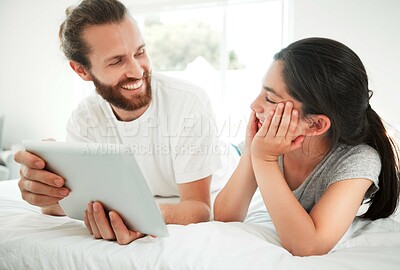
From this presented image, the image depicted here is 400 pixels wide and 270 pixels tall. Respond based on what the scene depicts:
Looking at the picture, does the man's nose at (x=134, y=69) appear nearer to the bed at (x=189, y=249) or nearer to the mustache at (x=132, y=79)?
the mustache at (x=132, y=79)

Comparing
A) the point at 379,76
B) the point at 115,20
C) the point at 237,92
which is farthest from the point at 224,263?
the point at 237,92

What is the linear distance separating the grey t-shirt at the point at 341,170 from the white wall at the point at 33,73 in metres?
4.13

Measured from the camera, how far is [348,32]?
348 centimetres

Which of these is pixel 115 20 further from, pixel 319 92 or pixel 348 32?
pixel 348 32

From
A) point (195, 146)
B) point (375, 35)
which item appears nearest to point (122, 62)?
point (195, 146)

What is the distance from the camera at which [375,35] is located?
3418 millimetres

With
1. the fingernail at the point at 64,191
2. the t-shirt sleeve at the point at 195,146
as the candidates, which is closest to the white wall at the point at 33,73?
the t-shirt sleeve at the point at 195,146

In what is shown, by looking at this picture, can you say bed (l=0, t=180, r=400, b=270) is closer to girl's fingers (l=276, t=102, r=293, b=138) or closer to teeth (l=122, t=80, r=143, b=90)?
girl's fingers (l=276, t=102, r=293, b=138)

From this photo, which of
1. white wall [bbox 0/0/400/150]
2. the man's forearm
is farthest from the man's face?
white wall [bbox 0/0/400/150]

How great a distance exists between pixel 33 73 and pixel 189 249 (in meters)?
4.65

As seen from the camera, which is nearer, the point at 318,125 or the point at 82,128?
the point at 318,125

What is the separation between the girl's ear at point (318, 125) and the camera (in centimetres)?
109

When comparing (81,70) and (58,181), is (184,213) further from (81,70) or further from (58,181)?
(81,70)

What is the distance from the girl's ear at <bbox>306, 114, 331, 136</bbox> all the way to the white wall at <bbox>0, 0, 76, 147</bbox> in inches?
163
